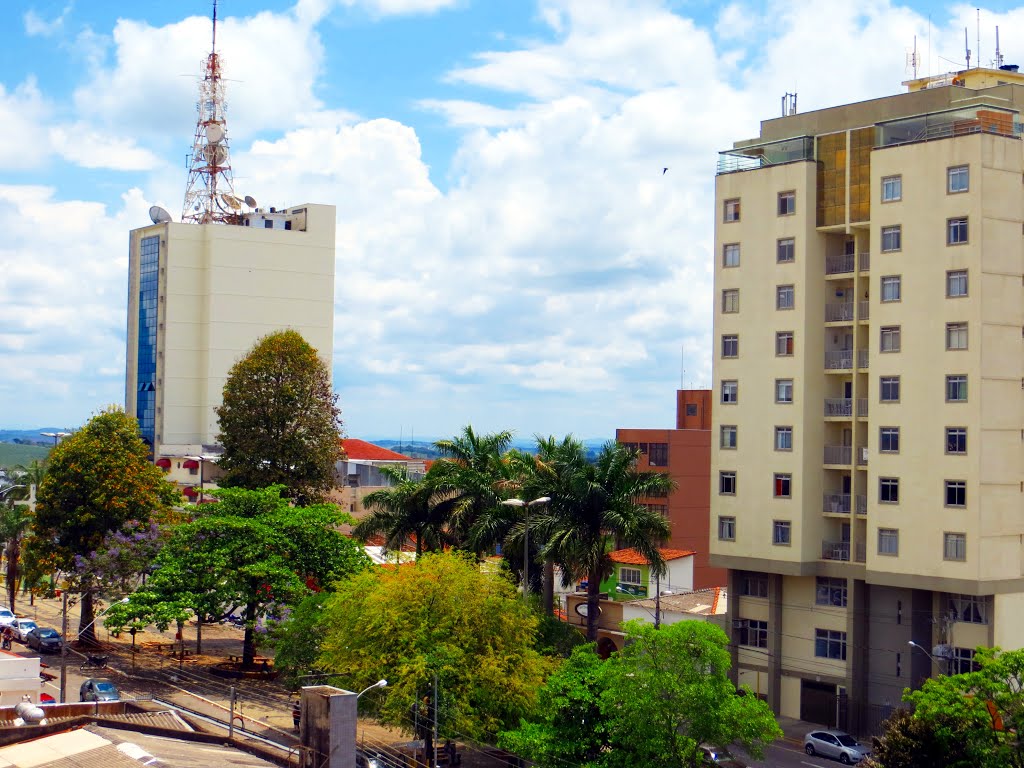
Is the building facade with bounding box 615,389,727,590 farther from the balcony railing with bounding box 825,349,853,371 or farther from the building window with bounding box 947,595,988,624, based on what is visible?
the building window with bounding box 947,595,988,624

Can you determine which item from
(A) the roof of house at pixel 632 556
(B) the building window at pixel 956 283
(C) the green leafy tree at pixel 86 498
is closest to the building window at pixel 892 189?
(B) the building window at pixel 956 283

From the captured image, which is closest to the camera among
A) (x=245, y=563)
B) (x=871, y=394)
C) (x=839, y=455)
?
(x=871, y=394)

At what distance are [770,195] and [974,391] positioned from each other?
1482 centimetres

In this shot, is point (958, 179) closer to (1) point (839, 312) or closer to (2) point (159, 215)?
(1) point (839, 312)

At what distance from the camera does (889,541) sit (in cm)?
6059

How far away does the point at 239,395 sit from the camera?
79.8m

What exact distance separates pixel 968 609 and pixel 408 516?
27490 millimetres

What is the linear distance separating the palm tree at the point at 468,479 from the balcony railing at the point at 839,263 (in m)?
18.6

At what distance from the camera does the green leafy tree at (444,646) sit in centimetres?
4694

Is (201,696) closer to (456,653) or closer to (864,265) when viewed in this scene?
(456,653)

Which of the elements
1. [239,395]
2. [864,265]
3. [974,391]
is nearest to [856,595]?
[974,391]

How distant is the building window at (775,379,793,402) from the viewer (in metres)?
65.2

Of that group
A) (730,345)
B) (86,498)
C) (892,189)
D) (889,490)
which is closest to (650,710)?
(889,490)

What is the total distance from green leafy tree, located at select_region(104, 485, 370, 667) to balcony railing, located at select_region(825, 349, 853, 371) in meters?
24.8
